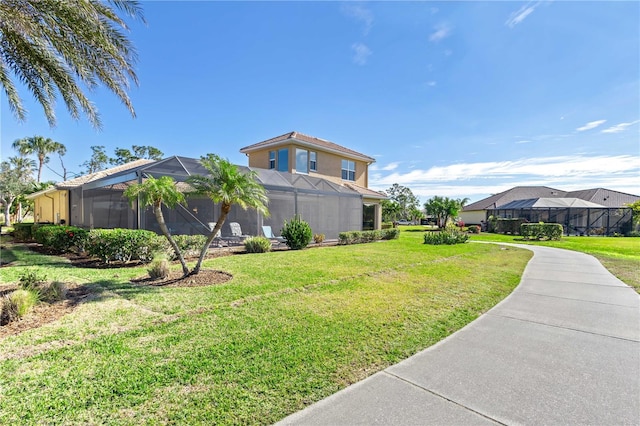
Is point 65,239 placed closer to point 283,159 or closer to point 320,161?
point 283,159

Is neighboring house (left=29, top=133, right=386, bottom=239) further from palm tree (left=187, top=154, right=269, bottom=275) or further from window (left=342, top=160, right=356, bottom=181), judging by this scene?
palm tree (left=187, top=154, right=269, bottom=275)

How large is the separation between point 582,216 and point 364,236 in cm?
3170

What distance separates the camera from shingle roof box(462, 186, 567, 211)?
45.6 m

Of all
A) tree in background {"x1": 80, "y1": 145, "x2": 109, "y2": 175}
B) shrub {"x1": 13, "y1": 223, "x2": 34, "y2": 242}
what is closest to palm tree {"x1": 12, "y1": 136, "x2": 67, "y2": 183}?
tree in background {"x1": 80, "y1": 145, "x2": 109, "y2": 175}

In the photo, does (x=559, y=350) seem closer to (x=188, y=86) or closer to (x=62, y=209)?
(x=188, y=86)

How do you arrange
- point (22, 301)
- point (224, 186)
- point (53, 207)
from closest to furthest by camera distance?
point (22, 301)
point (224, 186)
point (53, 207)

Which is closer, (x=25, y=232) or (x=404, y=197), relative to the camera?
(x=25, y=232)

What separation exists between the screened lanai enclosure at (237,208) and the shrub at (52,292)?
6.46 metres

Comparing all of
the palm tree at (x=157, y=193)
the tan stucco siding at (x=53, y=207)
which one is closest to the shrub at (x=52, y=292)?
the palm tree at (x=157, y=193)

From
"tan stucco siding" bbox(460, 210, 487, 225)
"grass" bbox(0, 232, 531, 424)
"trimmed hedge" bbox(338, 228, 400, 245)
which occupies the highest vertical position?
"tan stucco siding" bbox(460, 210, 487, 225)

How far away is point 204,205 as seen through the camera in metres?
18.7

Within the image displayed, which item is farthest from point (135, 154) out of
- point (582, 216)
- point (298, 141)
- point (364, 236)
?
point (582, 216)

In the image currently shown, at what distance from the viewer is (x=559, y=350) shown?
3.89 metres

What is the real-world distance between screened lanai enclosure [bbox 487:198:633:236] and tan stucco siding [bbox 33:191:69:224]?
40923 mm
